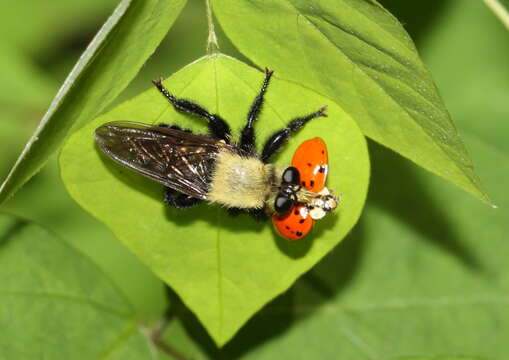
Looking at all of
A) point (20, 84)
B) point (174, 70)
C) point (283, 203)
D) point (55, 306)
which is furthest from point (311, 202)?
point (20, 84)

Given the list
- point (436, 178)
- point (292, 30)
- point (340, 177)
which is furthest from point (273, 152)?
point (436, 178)

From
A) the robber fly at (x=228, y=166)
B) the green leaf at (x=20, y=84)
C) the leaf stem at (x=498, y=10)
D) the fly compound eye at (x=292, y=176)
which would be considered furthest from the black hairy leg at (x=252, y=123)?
A: the green leaf at (x=20, y=84)

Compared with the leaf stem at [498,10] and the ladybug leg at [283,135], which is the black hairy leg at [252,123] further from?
the leaf stem at [498,10]

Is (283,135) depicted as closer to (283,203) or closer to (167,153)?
(283,203)

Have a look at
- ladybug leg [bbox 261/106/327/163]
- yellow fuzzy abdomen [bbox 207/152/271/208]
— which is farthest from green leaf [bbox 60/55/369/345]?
yellow fuzzy abdomen [bbox 207/152/271/208]

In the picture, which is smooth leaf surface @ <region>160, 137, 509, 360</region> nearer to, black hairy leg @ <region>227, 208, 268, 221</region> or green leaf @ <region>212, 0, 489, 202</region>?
black hairy leg @ <region>227, 208, 268, 221</region>

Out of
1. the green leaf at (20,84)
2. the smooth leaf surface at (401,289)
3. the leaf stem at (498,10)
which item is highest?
the leaf stem at (498,10)
